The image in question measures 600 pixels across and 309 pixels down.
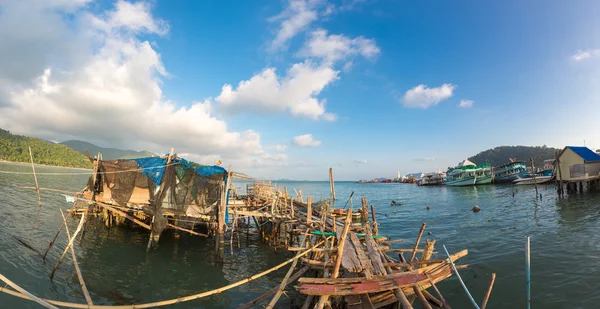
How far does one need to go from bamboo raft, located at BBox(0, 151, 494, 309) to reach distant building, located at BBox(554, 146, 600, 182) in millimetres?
29063

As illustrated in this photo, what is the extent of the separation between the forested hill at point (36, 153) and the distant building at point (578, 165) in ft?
391

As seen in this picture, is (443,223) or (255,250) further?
(443,223)

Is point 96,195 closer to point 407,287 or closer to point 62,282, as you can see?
point 62,282

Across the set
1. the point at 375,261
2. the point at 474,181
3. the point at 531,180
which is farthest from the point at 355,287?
the point at 474,181

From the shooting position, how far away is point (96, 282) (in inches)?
398

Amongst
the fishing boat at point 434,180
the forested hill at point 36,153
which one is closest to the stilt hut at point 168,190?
the fishing boat at point 434,180

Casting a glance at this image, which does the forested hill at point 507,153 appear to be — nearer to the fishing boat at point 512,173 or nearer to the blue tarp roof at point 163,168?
the fishing boat at point 512,173

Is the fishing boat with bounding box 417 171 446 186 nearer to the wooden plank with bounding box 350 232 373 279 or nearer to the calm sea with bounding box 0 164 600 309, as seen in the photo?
the calm sea with bounding box 0 164 600 309

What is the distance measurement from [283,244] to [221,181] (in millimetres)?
6567

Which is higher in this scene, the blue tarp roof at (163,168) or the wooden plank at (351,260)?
the blue tarp roof at (163,168)

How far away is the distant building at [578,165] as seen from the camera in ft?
103

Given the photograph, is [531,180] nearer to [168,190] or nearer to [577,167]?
[577,167]

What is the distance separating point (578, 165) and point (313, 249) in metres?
41.1

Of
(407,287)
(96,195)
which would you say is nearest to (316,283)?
(407,287)
